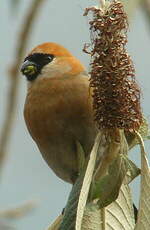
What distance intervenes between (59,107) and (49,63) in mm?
415

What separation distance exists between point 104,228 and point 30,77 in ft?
4.44

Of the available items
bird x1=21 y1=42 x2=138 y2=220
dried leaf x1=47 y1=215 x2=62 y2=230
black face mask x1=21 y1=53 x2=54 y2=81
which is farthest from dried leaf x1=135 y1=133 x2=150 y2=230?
black face mask x1=21 y1=53 x2=54 y2=81

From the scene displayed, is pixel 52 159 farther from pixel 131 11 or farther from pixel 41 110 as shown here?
pixel 131 11

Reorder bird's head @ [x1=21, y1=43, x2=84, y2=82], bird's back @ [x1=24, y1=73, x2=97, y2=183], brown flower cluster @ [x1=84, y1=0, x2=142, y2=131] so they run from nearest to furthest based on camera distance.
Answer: brown flower cluster @ [x1=84, y1=0, x2=142, y2=131] → bird's back @ [x1=24, y1=73, x2=97, y2=183] → bird's head @ [x1=21, y1=43, x2=84, y2=82]

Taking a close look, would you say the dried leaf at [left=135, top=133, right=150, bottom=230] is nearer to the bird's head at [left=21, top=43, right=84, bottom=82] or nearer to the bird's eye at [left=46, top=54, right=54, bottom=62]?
the bird's head at [left=21, top=43, right=84, bottom=82]

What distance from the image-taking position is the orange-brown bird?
330cm

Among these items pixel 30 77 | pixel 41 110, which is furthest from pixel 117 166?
pixel 30 77

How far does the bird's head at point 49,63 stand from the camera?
3656mm

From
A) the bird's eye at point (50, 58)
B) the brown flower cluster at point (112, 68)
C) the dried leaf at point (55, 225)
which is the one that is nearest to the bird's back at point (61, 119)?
the bird's eye at point (50, 58)

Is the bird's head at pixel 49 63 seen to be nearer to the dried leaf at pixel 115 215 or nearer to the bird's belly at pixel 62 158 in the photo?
the bird's belly at pixel 62 158

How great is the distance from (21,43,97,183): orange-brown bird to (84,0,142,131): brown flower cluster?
516 mm

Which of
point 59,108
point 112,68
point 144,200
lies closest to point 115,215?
point 144,200

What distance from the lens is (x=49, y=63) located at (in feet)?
12.3

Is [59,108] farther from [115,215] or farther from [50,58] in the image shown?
[115,215]
